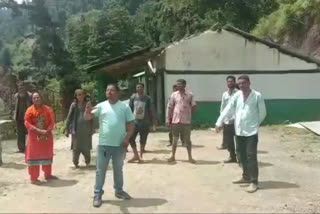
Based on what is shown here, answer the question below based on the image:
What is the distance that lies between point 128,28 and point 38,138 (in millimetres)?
38086

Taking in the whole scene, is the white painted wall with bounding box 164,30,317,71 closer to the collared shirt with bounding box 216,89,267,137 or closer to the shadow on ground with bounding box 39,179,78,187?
the shadow on ground with bounding box 39,179,78,187

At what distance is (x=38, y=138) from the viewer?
9938mm

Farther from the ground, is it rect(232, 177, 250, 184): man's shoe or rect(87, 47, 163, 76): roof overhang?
rect(87, 47, 163, 76): roof overhang

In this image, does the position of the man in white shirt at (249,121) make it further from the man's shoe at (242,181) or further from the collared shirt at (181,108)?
the collared shirt at (181,108)

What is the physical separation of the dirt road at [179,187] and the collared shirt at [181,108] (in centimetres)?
90

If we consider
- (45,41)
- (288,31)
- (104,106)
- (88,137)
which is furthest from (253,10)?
(104,106)

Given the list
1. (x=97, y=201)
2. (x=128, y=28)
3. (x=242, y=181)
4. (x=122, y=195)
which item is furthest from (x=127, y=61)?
(x=128, y=28)

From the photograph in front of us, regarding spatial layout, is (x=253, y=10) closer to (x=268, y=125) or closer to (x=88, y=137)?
(x=268, y=125)

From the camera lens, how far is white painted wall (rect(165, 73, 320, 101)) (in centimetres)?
2161

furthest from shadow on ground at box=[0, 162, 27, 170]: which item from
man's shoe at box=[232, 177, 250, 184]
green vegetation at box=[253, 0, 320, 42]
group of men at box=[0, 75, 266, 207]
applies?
green vegetation at box=[253, 0, 320, 42]

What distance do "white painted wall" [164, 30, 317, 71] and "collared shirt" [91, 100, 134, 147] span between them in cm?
1335

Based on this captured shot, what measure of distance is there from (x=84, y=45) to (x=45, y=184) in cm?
3742

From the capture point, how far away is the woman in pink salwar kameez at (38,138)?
9914 millimetres

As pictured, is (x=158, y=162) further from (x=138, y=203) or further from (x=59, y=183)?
(x=138, y=203)
